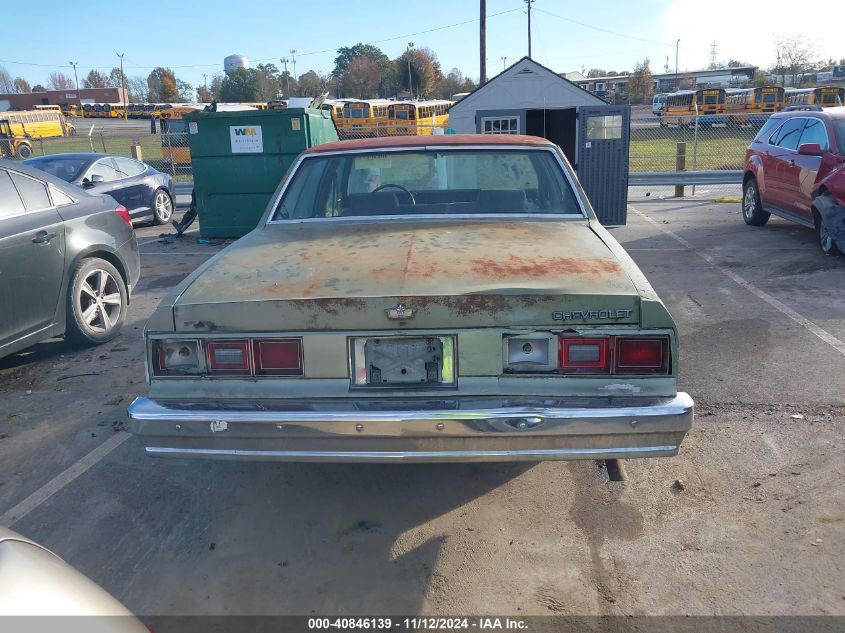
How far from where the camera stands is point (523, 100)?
952 inches

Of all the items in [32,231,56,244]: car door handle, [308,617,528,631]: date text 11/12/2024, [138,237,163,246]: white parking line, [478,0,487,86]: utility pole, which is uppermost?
[478,0,487,86]: utility pole

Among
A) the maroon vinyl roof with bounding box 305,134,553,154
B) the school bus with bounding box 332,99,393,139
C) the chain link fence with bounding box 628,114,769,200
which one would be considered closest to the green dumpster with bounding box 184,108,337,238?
the maroon vinyl roof with bounding box 305,134,553,154

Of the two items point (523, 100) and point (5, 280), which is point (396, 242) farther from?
point (523, 100)

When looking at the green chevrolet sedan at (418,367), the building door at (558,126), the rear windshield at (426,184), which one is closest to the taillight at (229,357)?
the green chevrolet sedan at (418,367)

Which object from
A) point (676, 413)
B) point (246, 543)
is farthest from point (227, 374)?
point (676, 413)

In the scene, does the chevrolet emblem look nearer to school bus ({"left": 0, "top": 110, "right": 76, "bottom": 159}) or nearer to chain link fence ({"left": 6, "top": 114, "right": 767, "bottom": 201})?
chain link fence ({"left": 6, "top": 114, "right": 767, "bottom": 201})

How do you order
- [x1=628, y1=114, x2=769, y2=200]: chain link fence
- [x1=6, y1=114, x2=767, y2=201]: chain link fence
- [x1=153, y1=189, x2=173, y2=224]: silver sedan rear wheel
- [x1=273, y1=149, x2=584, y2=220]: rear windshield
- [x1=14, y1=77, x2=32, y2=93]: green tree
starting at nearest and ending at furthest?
[x1=273, y1=149, x2=584, y2=220]: rear windshield < [x1=153, y1=189, x2=173, y2=224]: silver sedan rear wheel < [x1=628, y1=114, x2=769, y2=200]: chain link fence < [x1=6, y1=114, x2=767, y2=201]: chain link fence < [x1=14, y1=77, x2=32, y2=93]: green tree

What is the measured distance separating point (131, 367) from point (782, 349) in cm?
495

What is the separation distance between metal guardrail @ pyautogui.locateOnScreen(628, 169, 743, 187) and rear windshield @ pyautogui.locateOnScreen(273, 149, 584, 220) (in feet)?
34.2

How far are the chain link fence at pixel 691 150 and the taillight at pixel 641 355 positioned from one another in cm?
1273

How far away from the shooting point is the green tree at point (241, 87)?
67125mm

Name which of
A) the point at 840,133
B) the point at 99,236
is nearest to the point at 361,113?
the point at 840,133

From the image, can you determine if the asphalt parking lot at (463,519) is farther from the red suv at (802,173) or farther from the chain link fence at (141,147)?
the chain link fence at (141,147)

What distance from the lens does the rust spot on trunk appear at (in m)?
3.14
